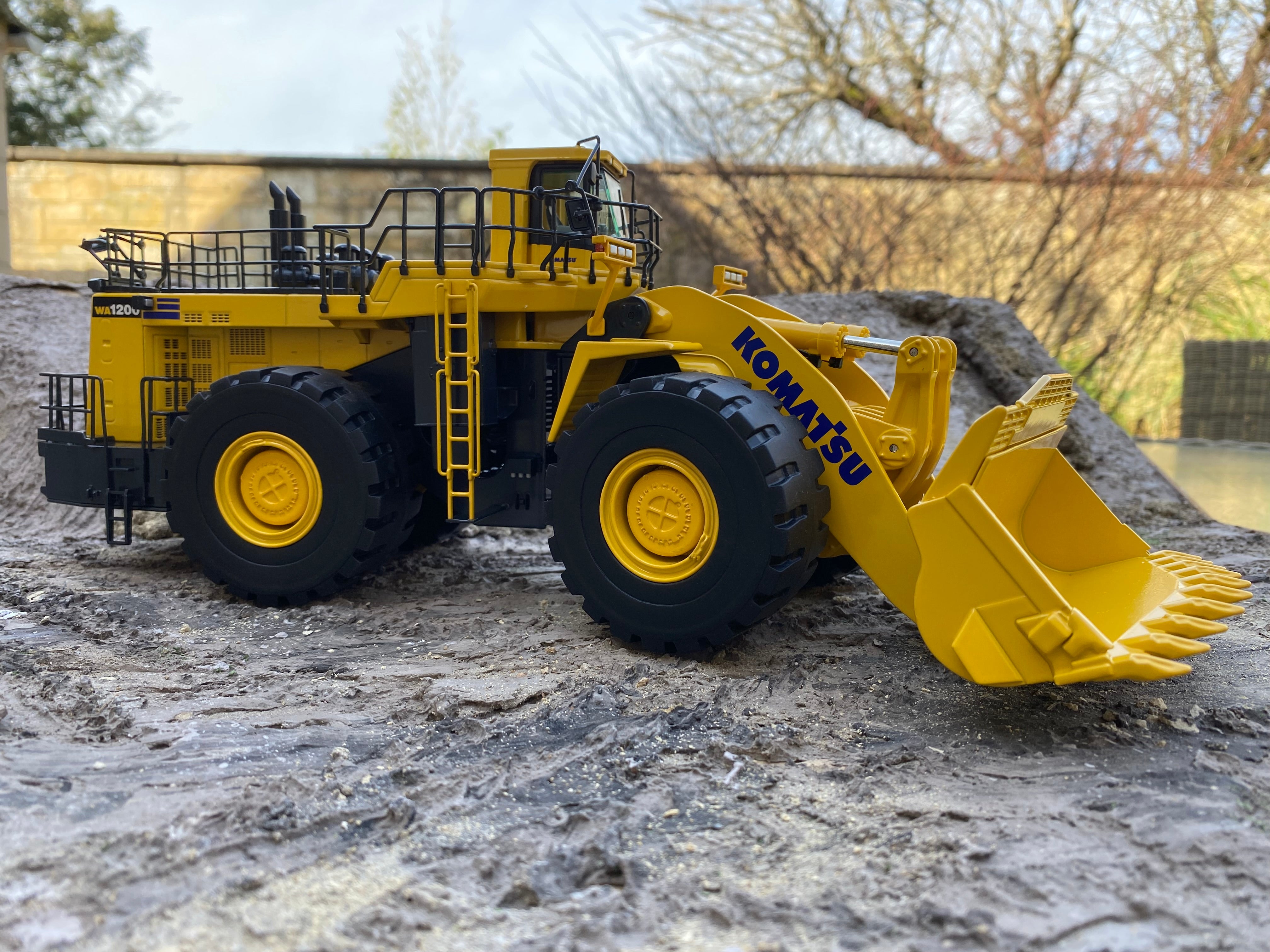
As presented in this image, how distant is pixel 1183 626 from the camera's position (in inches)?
147

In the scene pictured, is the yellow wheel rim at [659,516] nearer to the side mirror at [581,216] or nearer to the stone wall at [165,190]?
the side mirror at [581,216]

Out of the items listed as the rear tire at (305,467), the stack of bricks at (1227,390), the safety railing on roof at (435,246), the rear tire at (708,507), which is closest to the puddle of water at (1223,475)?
the stack of bricks at (1227,390)

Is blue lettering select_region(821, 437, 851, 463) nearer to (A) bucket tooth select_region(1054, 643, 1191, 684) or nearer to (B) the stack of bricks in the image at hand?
(A) bucket tooth select_region(1054, 643, 1191, 684)

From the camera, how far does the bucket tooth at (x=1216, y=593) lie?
13.7ft

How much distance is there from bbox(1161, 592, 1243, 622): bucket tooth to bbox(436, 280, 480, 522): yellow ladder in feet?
10.0

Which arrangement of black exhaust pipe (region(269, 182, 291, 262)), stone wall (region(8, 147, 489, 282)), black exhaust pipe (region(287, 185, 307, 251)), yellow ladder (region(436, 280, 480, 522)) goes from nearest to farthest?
yellow ladder (region(436, 280, 480, 522)), black exhaust pipe (region(269, 182, 291, 262)), black exhaust pipe (region(287, 185, 307, 251)), stone wall (region(8, 147, 489, 282))

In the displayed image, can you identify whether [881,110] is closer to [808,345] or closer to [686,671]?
[808,345]

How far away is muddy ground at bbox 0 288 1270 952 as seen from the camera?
8.49 ft

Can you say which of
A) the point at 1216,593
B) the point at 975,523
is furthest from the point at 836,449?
the point at 1216,593

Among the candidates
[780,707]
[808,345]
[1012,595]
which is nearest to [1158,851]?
[1012,595]

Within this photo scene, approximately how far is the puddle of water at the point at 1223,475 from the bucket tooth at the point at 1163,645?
4.69m

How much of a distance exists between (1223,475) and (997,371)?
7.72 ft

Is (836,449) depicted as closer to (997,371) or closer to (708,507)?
(708,507)

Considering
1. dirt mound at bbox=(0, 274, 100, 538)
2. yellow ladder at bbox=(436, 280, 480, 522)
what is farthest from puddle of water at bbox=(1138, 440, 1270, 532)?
dirt mound at bbox=(0, 274, 100, 538)
